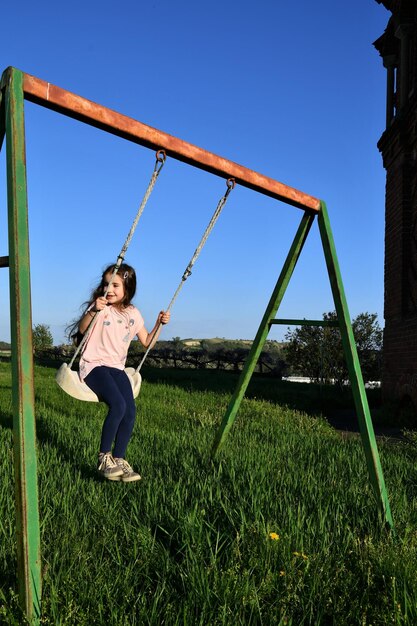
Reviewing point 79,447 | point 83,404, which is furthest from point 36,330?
point 79,447

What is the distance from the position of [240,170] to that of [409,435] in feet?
16.5

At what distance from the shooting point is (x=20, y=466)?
2098 mm

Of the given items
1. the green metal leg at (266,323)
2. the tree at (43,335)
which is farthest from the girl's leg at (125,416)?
the tree at (43,335)

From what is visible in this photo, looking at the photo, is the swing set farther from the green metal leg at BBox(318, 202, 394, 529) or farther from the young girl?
the young girl

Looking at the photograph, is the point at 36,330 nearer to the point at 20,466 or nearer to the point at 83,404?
the point at 83,404

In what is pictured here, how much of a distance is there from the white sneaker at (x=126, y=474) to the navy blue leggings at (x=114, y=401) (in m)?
0.09

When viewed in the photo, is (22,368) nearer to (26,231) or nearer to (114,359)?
(26,231)

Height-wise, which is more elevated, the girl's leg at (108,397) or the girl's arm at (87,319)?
the girl's arm at (87,319)

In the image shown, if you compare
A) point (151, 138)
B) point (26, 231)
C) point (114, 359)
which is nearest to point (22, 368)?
point (26, 231)

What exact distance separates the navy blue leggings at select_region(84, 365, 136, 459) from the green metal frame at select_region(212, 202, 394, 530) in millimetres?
696

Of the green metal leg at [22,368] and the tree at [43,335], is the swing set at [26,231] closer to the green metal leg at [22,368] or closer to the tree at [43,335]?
the green metal leg at [22,368]

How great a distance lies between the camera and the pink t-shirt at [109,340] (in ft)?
13.0

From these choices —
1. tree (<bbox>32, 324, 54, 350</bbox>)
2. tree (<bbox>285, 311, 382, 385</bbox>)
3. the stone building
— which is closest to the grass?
the stone building

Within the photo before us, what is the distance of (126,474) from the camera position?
374 centimetres
